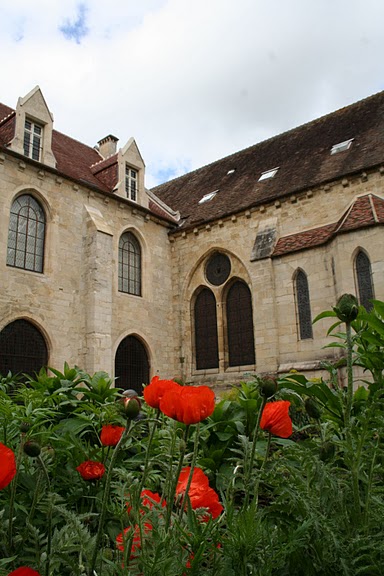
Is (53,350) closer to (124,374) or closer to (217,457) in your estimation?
(124,374)

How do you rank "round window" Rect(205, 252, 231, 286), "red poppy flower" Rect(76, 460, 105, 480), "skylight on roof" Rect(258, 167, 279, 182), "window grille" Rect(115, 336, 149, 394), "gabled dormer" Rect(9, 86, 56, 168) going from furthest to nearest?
1. "skylight on roof" Rect(258, 167, 279, 182)
2. "round window" Rect(205, 252, 231, 286)
3. "window grille" Rect(115, 336, 149, 394)
4. "gabled dormer" Rect(9, 86, 56, 168)
5. "red poppy flower" Rect(76, 460, 105, 480)

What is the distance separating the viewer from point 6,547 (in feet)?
4.16

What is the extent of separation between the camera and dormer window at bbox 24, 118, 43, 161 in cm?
1398

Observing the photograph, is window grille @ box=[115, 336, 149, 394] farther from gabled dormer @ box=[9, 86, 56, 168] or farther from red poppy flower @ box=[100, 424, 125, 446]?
red poppy flower @ box=[100, 424, 125, 446]

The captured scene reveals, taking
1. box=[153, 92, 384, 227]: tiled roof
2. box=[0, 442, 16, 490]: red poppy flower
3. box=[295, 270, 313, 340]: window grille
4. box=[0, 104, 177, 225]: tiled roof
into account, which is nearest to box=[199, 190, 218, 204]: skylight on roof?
box=[153, 92, 384, 227]: tiled roof

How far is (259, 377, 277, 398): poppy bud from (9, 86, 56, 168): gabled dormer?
1399cm

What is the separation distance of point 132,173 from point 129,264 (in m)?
3.83

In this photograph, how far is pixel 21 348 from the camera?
41.7ft

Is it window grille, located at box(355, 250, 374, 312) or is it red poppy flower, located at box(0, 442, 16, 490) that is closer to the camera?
red poppy flower, located at box(0, 442, 16, 490)

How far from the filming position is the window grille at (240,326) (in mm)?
15523

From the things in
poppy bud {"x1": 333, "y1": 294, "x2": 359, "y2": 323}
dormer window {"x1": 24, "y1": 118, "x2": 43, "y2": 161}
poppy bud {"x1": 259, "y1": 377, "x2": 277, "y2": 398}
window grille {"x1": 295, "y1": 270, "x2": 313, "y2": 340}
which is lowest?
poppy bud {"x1": 259, "y1": 377, "x2": 277, "y2": 398}

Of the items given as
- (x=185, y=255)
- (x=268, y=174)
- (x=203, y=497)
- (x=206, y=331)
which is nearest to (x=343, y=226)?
(x=268, y=174)

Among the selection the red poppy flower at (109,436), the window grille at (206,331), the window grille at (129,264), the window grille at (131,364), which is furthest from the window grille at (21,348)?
the red poppy flower at (109,436)

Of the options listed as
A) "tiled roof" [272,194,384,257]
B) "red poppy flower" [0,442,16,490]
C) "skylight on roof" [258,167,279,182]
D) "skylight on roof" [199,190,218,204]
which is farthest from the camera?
"skylight on roof" [199,190,218,204]
